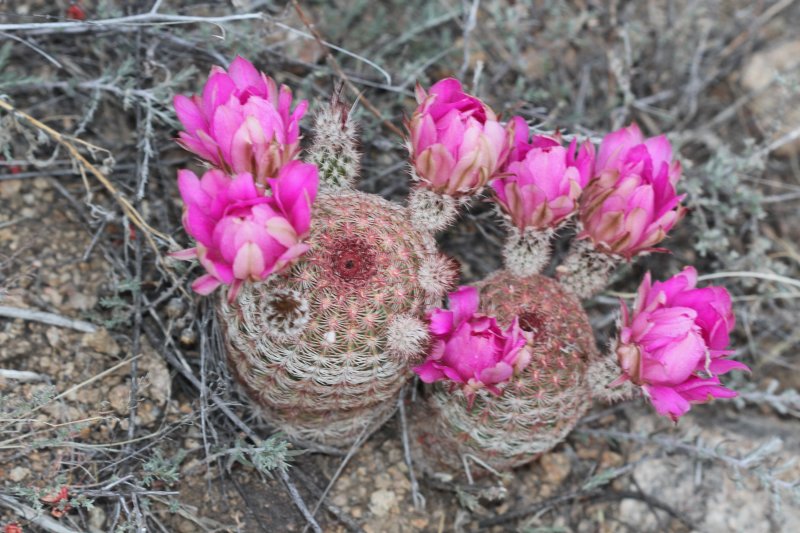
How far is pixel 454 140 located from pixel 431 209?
24cm

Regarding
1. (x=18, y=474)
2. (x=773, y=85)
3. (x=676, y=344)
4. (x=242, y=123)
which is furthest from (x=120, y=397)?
(x=773, y=85)

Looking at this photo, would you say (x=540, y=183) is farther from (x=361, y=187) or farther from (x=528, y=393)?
(x=361, y=187)

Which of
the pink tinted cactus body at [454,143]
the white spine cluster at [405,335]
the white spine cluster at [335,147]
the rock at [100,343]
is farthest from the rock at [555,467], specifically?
the rock at [100,343]

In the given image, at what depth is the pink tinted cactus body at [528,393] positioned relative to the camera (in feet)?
7.16

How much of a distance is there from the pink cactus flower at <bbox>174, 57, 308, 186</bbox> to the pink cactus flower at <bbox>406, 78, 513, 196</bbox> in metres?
0.33

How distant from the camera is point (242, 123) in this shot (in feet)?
6.57

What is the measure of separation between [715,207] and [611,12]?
1089 mm

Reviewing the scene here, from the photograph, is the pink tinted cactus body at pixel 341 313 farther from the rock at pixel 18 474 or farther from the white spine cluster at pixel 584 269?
the rock at pixel 18 474

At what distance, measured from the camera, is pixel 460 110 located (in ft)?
6.89

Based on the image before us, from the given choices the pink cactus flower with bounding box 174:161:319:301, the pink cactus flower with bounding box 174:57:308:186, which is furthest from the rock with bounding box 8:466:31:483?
the pink cactus flower with bounding box 174:57:308:186

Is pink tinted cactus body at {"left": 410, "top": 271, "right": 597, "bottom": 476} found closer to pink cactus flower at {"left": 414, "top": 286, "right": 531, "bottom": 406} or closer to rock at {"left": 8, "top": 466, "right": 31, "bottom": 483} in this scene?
pink cactus flower at {"left": 414, "top": 286, "right": 531, "bottom": 406}

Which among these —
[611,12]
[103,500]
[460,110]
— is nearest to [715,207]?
[611,12]

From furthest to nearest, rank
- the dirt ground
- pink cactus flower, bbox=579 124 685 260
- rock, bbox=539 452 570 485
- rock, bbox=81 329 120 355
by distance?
rock, bbox=539 452 570 485, rock, bbox=81 329 120 355, the dirt ground, pink cactus flower, bbox=579 124 685 260

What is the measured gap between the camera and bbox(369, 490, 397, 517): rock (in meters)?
2.53
